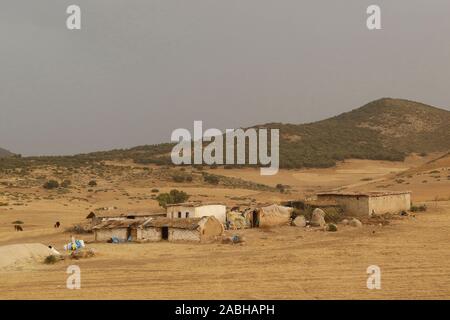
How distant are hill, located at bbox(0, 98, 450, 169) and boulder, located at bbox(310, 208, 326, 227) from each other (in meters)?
47.2

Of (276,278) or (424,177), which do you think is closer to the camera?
(276,278)

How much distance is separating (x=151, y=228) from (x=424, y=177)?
3594 centimetres

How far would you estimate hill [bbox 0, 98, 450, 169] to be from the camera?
91688 mm

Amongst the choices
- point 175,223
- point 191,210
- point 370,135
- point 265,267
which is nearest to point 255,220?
point 191,210

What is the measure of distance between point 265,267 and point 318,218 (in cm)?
1243

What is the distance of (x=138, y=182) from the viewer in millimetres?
63969

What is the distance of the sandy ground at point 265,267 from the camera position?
16.2 meters

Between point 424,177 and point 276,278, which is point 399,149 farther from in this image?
point 276,278

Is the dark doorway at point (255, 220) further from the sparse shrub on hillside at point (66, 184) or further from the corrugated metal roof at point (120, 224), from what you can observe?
the sparse shrub on hillside at point (66, 184)

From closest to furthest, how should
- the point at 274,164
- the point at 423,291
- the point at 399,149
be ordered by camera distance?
the point at 423,291, the point at 274,164, the point at 399,149

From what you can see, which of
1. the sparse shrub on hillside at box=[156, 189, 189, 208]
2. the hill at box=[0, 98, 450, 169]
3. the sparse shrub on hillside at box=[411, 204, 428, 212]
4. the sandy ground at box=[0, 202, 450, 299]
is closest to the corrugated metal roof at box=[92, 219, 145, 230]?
the sandy ground at box=[0, 202, 450, 299]

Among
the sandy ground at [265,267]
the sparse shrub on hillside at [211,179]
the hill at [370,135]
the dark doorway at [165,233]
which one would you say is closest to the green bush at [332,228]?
the sandy ground at [265,267]

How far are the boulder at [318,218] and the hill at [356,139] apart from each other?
4720 cm
